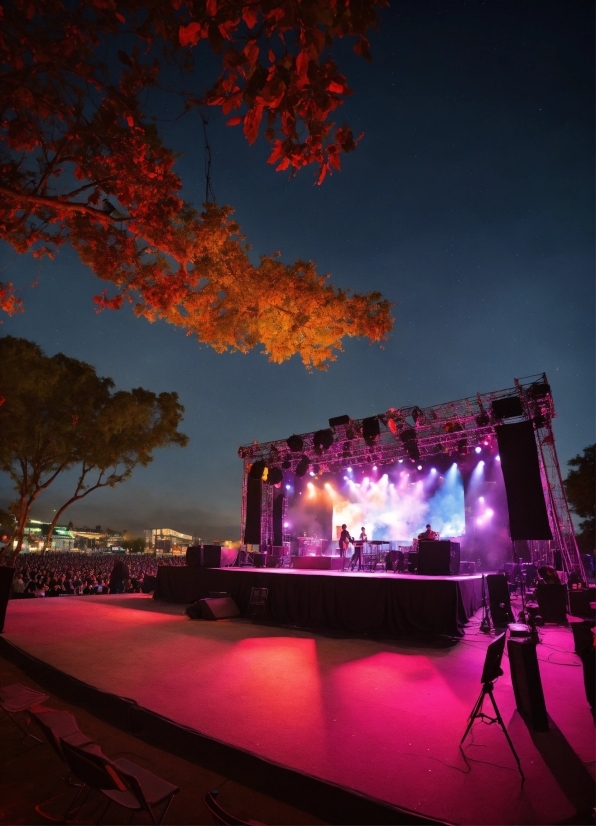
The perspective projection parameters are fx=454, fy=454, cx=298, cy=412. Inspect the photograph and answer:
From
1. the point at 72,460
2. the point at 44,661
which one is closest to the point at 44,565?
the point at 72,460

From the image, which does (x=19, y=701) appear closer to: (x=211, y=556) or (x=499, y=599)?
(x=499, y=599)

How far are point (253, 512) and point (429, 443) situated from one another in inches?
294

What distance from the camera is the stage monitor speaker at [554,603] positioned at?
9250mm

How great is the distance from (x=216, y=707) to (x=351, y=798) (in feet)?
6.85

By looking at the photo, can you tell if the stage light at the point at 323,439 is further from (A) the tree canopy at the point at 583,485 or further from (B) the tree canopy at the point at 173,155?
(A) the tree canopy at the point at 583,485

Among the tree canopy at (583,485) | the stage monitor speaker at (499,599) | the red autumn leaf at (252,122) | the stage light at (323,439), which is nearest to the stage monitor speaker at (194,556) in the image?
the stage light at (323,439)

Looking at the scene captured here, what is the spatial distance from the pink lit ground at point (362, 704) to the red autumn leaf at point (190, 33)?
5.04 meters

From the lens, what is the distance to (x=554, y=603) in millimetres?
9273

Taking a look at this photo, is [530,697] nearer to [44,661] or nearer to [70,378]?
[44,661]

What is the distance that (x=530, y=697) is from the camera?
4.23 metres

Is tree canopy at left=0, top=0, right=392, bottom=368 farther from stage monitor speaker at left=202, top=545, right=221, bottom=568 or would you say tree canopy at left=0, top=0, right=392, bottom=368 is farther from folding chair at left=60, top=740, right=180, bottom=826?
stage monitor speaker at left=202, top=545, right=221, bottom=568

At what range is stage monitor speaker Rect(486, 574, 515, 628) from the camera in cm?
884

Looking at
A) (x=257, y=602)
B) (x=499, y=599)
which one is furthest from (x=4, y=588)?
(x=499, y=599)

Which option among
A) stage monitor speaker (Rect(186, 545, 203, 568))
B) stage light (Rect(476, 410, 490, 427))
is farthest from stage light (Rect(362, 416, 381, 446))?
stage monitor speaker (Rect(186, 545, 203, 568))
